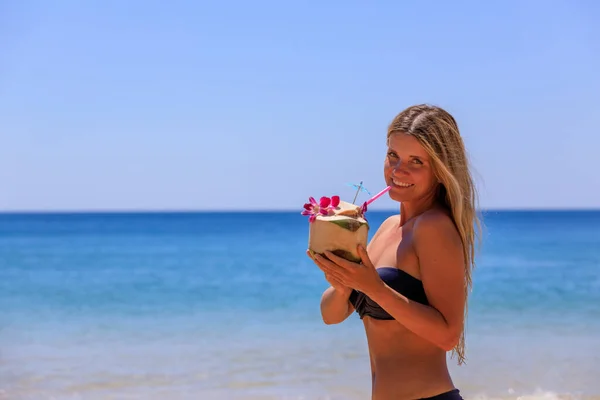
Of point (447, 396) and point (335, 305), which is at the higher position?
point (335, 305)

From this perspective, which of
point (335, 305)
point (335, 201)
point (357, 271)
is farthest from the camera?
point (335, 305)

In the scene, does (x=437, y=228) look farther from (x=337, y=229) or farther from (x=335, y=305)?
(x=335, y=305)

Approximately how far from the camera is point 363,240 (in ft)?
8.13

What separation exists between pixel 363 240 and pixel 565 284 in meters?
16.2

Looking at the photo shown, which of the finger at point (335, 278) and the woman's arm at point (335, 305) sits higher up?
the finger at point (335, 278)

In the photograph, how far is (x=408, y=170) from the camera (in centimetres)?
266

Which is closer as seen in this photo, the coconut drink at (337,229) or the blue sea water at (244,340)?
the coconut drink at (337,229)

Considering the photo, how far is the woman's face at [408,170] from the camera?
2.65 meters

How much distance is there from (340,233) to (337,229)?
0.02 meters

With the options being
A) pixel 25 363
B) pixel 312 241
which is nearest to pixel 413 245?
pixel 312 241

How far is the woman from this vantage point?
8.18 feet

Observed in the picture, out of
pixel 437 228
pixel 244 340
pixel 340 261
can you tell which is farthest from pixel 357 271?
pixel 244 340

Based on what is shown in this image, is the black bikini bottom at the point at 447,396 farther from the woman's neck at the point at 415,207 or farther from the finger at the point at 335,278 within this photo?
the woman's neck at the point at 415,207

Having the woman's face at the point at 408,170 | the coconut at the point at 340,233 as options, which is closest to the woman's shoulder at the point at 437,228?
the woman's face at the point at 408,170
